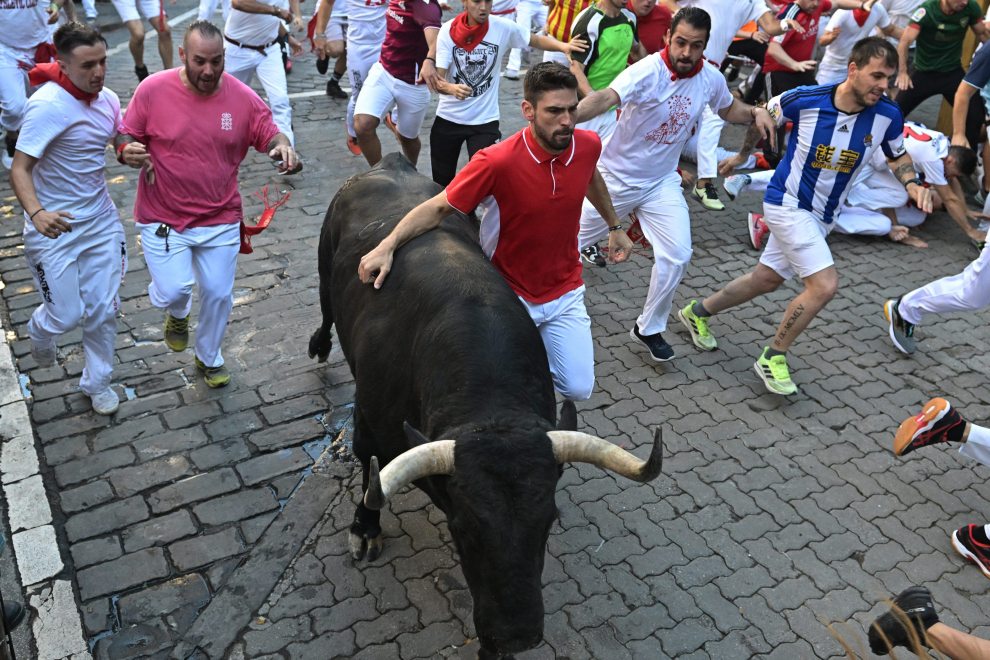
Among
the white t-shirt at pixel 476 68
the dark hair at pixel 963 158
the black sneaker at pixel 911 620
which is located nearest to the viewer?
the black sneaker at pixel 911 620

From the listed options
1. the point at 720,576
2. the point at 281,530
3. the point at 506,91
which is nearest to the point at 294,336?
the point at 281,530

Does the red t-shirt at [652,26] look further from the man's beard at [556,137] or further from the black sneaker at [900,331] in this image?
the man's beard at [556,137]

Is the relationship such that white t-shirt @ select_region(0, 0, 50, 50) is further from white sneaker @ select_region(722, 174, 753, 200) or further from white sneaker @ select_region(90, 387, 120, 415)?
white sneaker @ select_region(722, 174, 753, 200)

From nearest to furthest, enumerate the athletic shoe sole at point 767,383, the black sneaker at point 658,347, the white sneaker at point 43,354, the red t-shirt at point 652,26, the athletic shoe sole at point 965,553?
the athletic shoe sole at point 965,553
the white sneaker at point 43,354
the athletic shoe sole at point 767,383
the black sneaker at point 658,347
the red t-shirt at point 652,26

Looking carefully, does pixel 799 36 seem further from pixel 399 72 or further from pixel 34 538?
pixel 34 538

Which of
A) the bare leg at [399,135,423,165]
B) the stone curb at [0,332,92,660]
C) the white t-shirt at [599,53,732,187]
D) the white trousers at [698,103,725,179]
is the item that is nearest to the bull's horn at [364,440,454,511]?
the stone curb at [0,332,92,660]

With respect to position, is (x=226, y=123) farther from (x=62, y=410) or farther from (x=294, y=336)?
(x=62, y=410)

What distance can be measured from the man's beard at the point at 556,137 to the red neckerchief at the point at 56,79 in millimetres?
2802

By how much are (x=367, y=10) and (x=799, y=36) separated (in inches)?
213

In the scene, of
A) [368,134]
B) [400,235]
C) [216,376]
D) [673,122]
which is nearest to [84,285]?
[216,376]

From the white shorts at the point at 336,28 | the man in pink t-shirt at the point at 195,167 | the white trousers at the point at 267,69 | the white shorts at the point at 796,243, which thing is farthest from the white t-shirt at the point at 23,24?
the white shorts at the point at 796,243

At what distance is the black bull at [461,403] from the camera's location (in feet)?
10.8

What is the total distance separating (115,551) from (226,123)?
2.74 m

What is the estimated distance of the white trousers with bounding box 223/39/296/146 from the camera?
9203 mm
